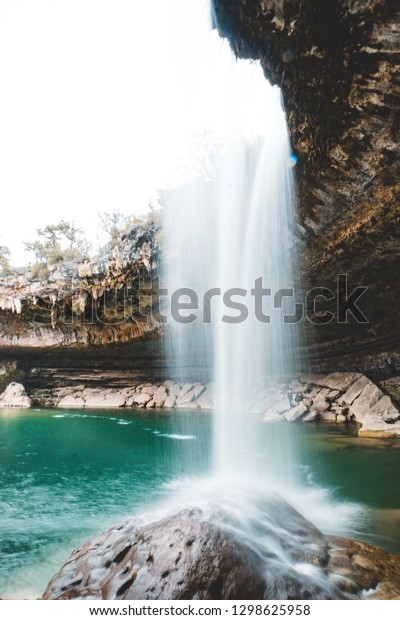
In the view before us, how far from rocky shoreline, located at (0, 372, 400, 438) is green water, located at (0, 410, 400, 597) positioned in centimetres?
168

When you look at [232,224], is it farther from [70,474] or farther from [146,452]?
[70,474]

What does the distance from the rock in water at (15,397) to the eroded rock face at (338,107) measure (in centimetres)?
2378

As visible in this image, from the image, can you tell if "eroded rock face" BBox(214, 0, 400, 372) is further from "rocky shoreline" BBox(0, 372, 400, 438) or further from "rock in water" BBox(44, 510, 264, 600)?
"rock in water" BBox(44, 510, 264, 600)

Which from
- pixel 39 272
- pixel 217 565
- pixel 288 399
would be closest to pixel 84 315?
pixel 39 272

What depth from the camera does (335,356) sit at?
20078 millimetres

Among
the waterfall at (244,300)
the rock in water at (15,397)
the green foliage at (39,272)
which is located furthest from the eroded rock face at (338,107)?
the rock in water at (15,397)

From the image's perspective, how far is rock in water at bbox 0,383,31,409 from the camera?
86.5 ft

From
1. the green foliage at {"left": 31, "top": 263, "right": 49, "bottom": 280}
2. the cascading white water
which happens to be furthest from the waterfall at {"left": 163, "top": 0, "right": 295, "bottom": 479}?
the green foliage at {"left": 31, "top": 263, "right": 49, "bottom": 280}

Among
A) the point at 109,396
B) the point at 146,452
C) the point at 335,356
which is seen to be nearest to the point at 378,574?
the point at 146,452

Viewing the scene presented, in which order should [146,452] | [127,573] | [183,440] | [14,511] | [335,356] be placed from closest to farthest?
[127,573] → [14,511] → [146,452] → [183,440] → [335,356]

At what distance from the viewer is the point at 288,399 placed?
2036 cm

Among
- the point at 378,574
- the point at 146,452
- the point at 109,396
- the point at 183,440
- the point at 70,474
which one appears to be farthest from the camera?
the point at 109,396

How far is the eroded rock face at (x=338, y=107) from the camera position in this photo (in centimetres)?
606

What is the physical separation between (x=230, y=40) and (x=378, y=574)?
31.6 feet
